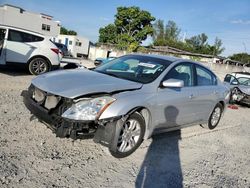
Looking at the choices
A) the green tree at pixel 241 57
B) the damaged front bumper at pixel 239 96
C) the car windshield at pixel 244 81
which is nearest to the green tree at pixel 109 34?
the green tree at pixel 241 57

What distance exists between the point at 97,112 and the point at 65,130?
0.48 metres

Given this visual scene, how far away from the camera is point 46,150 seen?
12.8 feet

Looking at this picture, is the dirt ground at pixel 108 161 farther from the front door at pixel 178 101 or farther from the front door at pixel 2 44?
the front door at pixel 2 44

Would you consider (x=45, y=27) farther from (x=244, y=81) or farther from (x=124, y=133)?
(x=124, y=133)

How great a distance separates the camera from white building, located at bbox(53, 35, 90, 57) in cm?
4269

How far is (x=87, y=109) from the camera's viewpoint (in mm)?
3596

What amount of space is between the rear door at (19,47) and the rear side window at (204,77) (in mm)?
6414

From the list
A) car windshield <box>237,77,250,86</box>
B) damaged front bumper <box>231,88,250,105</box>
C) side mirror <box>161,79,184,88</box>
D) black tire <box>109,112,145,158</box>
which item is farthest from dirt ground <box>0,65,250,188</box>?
car windshield <box>237,77,250,86</box>

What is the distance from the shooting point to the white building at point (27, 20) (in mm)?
37000

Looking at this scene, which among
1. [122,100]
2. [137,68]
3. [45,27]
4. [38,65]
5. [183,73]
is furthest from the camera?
[45,27]

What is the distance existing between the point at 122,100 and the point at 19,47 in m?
Result: 6.90

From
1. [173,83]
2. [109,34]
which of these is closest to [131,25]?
[109,34]

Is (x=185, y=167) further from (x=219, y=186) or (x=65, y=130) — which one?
(x=65, y=130)

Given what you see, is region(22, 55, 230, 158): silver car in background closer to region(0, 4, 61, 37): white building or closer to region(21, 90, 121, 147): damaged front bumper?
region(21, 90, 121, 147): damaged front bumper
